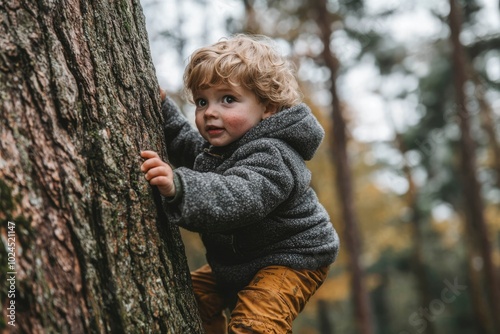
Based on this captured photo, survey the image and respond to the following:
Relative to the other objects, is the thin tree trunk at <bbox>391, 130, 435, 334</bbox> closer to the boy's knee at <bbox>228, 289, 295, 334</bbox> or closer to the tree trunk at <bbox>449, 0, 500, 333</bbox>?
the tree trunk at <bbox>449, 0, 500, 333</bbox>

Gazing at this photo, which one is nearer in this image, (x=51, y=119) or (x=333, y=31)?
→ (x=51, y=119)

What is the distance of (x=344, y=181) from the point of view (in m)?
11.0

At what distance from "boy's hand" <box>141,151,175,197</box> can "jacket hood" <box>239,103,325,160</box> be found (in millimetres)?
556

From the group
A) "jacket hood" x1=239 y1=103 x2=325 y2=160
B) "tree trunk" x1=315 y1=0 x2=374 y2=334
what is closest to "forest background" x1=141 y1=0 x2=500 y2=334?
"tree trunk" x1=315 y1=0 x2=374 y2=334

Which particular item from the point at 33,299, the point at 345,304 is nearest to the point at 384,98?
the point at 345,304

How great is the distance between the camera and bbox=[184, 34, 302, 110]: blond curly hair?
7.43 ft

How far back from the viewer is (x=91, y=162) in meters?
1.64

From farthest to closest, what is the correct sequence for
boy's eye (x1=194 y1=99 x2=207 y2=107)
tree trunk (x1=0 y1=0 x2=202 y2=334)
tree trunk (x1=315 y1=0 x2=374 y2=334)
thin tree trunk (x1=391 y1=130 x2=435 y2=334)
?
thin tree trunk (x1=391 y1=130 x2=435 y2=334) → tree trunk (x1=315 y1=0 x2=374 y2=334) → boy's eye (x1=194 y1=99 x2=207 y2=107) → tree trunk (x1=0 y1=0 x2=202 y2=334)

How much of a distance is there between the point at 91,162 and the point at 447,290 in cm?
2248

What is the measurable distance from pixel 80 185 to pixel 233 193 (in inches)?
Answer: 21.9

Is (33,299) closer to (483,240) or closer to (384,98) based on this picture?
(483,240)

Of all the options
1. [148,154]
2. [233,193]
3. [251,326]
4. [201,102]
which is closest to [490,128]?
[201,102]

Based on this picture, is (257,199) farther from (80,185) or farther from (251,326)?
(80,185)

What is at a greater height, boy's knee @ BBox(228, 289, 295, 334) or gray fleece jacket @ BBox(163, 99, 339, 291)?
gray fleece jacket @ BBox(163, 99, 339, 291)
